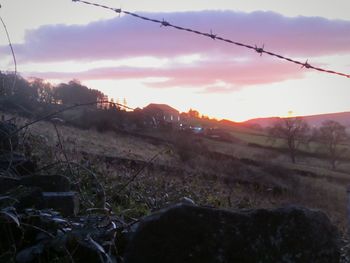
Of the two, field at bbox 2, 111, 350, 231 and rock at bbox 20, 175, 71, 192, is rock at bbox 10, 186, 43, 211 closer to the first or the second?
rock at bbox 20, 175, 71, 192

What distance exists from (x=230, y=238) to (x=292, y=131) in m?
59.6

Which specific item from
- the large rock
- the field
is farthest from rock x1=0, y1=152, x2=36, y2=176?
the large rock

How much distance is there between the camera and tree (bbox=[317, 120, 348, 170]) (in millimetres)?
54156

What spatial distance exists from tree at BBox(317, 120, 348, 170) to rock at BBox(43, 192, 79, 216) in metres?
51.0

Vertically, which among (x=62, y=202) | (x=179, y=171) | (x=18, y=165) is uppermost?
(x=18, y=165)

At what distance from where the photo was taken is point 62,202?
456cm

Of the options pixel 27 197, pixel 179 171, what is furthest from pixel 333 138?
pixel 27 197

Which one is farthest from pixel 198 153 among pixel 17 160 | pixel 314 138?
pixel 314 138

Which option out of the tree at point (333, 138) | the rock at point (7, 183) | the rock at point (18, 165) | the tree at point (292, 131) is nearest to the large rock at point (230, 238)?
the rock at point (7, 183)

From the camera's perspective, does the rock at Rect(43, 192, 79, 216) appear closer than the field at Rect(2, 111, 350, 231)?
Yes

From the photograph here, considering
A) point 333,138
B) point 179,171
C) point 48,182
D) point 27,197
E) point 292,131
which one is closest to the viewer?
point 27,197

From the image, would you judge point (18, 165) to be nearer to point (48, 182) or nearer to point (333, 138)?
point (48, 182)

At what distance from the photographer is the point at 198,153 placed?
3023 cm

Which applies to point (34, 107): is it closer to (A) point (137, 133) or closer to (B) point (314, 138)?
(A) point (137, 133)
